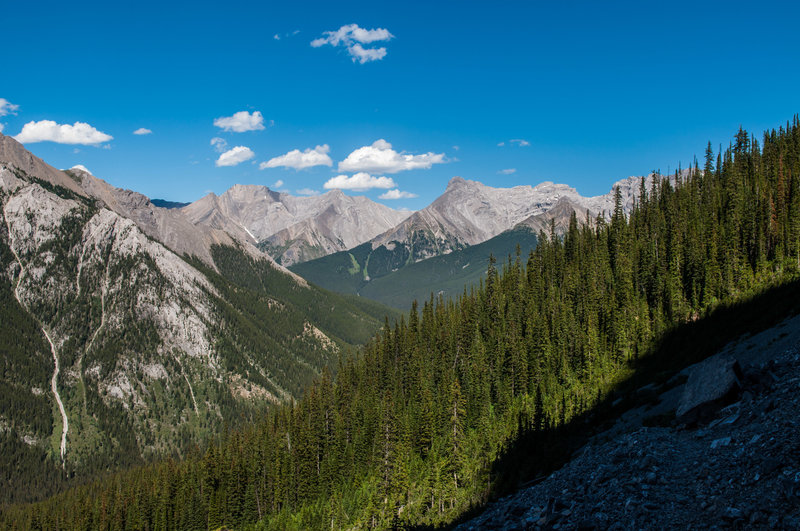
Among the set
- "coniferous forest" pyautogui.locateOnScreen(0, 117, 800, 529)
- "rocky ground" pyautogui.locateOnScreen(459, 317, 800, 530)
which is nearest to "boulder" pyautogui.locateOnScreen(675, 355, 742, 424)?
"rocky ground" pyautogui.locateOnScreen(459, 317, 800, 530)

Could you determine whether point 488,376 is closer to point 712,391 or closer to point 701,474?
point 712,391

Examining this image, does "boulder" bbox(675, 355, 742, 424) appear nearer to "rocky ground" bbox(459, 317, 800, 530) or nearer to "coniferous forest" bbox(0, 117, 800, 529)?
"rocky ground" bbox(459, 317, 800, 530)

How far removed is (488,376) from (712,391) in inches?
3007

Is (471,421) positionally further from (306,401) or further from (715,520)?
(715,520)

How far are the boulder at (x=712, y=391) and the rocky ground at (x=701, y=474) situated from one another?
0.32ft

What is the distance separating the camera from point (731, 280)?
84.6 metres

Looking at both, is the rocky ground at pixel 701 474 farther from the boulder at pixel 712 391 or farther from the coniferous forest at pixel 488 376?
the coniferous forest at pixel 488 376

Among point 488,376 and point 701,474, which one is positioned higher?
point 701,474

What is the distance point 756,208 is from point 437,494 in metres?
85.4

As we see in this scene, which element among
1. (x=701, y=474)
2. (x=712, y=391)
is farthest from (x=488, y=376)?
(x=701, y=474)

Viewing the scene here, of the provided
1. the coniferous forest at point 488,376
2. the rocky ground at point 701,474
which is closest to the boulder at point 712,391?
the rocky ground at point 701,474

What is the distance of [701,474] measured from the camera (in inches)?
1016

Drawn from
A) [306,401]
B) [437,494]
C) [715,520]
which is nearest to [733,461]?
[715,520]

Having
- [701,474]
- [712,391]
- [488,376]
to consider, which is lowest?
[488,376]
